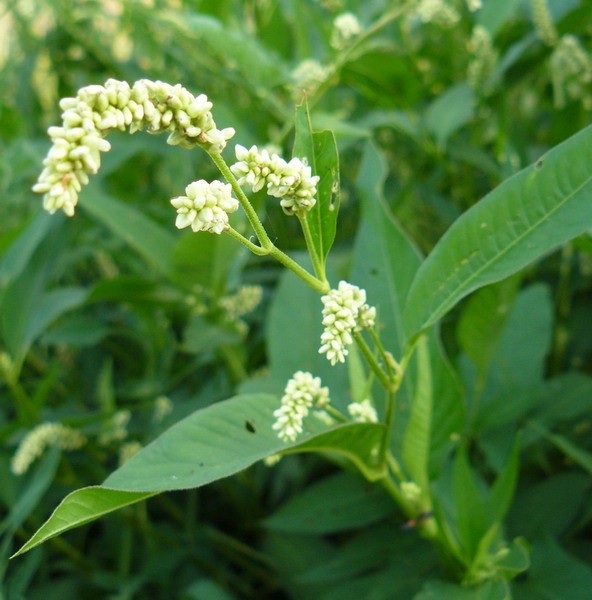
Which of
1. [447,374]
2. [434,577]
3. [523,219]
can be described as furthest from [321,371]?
[523,219]

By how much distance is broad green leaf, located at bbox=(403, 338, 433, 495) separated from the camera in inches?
33.1

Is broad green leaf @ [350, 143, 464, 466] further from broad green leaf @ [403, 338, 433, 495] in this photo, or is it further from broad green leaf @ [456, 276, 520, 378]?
Answer: broad green leaf @ [456, 276, 520, 378]

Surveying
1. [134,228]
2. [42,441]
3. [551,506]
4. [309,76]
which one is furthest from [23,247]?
[551,506]

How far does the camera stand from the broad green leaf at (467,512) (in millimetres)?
897

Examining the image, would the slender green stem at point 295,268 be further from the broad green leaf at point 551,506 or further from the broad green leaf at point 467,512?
the broad green leaf at point 551,506

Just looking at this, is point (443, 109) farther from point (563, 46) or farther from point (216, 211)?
point (216, 211)

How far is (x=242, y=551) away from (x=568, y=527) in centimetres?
66

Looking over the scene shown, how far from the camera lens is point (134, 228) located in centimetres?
127

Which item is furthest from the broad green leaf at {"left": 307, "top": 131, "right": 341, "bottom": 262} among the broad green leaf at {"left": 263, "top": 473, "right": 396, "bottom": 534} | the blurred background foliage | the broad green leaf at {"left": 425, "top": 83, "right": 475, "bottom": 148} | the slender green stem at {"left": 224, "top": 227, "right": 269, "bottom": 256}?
the broad green leaf at {"left": 425, "top": 83, "right": 475, "bottom": 148}

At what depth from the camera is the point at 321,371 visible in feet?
3.67

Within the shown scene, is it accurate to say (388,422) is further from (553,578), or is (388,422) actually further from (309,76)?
(309,76)

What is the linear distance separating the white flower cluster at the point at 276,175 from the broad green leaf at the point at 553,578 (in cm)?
74

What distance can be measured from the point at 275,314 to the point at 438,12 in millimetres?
697

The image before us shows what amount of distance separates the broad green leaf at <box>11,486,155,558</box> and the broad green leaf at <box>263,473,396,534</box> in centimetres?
58
